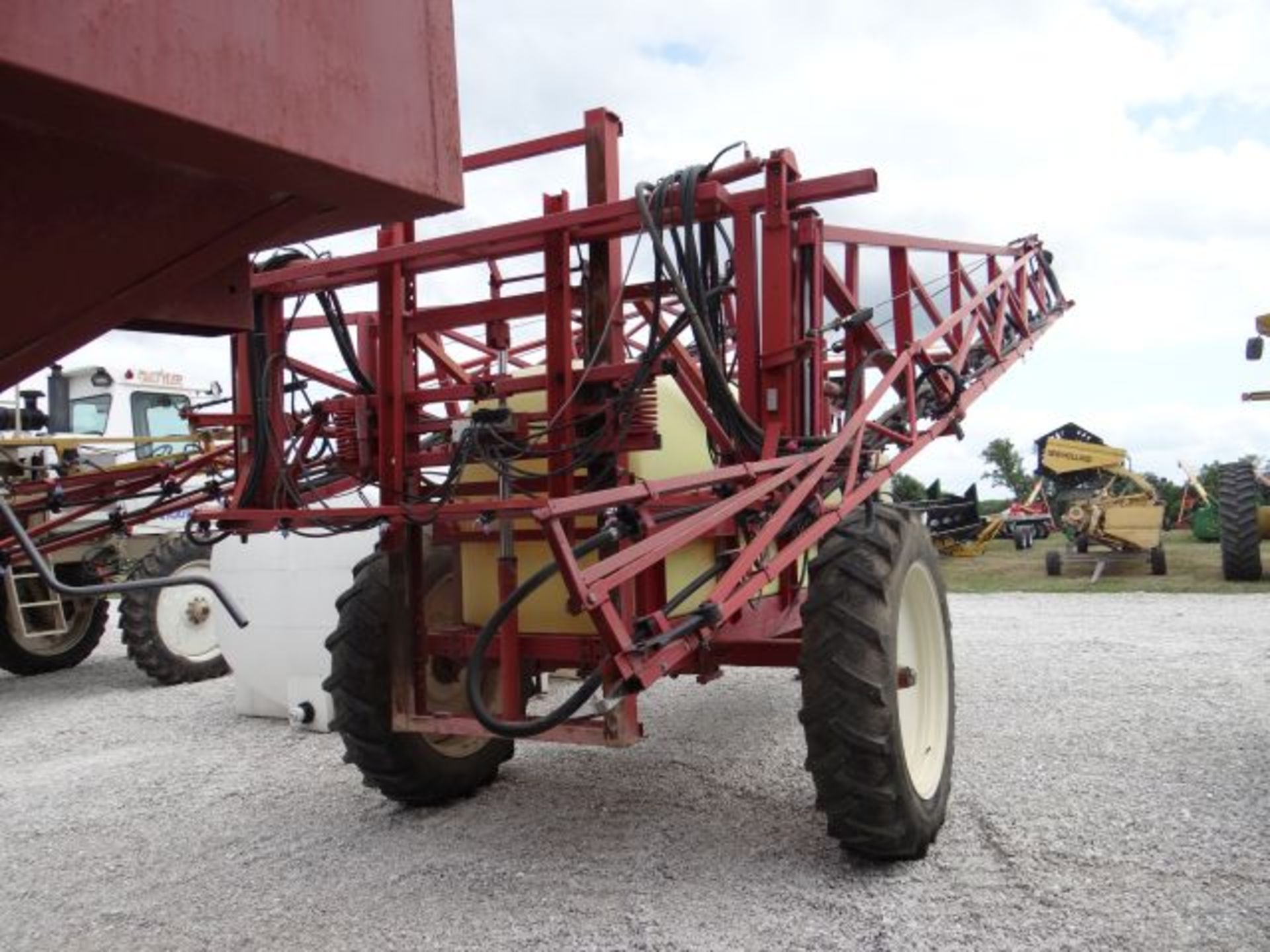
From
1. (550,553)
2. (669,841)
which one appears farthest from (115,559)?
(669,841)

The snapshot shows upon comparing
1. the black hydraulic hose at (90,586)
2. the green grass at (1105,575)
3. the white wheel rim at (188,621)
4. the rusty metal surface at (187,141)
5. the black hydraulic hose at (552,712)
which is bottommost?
the green grass at (1105,575)

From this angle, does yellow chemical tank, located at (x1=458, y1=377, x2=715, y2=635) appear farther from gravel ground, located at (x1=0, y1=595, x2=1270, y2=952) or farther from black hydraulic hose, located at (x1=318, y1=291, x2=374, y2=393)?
gravel ground, located at (x1=0, y1=595, x2=1270, y2=952)

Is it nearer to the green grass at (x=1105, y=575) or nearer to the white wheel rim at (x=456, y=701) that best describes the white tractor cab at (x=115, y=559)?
the white wheel rim at (x=456, y=701)

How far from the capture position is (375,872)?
402 centimetres

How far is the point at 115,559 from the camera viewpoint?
371 inches

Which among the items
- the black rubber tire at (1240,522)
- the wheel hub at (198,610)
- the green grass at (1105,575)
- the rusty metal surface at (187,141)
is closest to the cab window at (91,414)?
the wheel hub at (198,610)

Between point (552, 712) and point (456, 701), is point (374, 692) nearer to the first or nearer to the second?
point (456, 701)

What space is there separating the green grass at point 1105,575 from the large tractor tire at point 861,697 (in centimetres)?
901

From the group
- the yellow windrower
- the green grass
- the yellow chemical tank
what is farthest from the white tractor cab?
the yellow windrower

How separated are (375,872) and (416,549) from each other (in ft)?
4.00

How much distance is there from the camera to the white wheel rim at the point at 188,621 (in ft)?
27.9

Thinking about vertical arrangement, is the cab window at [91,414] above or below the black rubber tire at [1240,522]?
above

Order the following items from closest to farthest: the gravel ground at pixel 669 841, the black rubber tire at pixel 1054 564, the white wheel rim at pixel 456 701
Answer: the gravel ground at pixel 669 841 < the white wheel rim at pixel 456 701 < the black rubber tire at pixel 1054 564

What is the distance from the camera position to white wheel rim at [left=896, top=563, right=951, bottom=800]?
4.18 m
